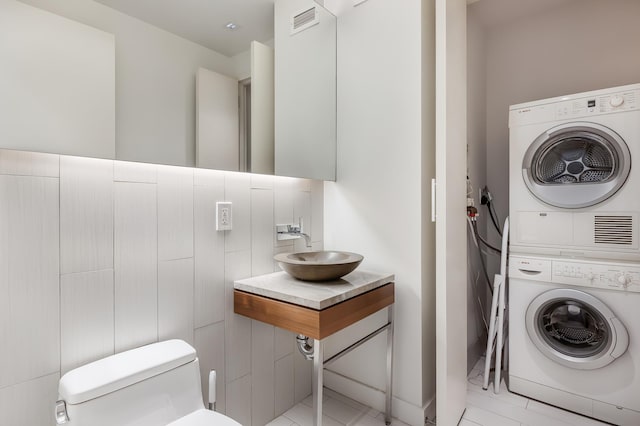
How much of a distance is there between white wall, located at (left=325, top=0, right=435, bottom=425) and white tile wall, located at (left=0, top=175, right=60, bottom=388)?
140 cm

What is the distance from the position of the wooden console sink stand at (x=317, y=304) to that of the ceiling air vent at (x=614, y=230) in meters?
1.23

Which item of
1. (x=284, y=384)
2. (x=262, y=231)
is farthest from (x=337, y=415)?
(x=262, y=231)

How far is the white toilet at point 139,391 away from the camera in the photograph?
94 cm

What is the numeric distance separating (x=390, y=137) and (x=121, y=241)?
136cm

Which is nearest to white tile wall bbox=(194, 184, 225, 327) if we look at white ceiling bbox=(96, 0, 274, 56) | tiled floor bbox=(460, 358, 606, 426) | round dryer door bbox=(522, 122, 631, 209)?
white ceiling bbox=(96, 0, 274, 56)

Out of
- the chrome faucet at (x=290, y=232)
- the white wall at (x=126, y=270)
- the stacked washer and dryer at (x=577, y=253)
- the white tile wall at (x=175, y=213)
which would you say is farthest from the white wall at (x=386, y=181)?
the white tile wall at (x=175, y=213)

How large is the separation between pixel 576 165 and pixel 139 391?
2.45m

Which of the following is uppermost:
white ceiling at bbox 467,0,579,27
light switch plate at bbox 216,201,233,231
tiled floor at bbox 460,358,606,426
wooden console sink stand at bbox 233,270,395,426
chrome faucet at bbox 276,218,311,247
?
white ceiling at bbox 467,0,579,27

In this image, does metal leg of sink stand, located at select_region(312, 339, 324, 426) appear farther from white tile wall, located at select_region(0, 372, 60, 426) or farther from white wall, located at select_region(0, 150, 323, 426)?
white tile wall, located at select_region(0, 372, 60, 426)

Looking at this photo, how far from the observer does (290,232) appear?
6.01ft

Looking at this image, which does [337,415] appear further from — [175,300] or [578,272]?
[578,272]

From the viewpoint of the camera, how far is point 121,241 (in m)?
1.19

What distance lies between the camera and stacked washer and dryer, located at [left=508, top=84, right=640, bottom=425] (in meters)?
1.74

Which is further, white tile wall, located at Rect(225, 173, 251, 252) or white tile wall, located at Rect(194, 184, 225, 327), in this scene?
white tile wall, located at Rect(225, 173, 251, 252)
